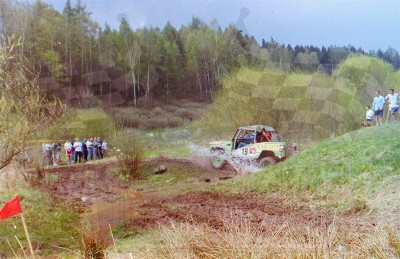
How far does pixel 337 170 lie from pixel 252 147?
0.82 meters

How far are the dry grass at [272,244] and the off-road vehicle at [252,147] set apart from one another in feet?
5.59

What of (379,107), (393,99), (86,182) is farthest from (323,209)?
(86,182)

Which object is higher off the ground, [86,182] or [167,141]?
[167,141]

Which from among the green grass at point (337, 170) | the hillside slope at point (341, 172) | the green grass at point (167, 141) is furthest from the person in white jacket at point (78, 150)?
the hillside slope at point (341, 172)

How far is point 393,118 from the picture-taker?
5074 millimetres

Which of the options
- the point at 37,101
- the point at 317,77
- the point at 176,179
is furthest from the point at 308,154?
the point at 37,101

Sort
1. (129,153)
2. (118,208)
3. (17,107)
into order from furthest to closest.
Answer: (129,153) → (118,208) → (17,107)

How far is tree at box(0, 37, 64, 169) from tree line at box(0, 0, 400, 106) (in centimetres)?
23

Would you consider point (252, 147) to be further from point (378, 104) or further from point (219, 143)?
point (378, 104)

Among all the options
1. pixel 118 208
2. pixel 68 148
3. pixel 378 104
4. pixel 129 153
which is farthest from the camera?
pixel 378 104

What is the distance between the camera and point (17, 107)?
13.4 feet

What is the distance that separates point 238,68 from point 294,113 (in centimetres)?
69

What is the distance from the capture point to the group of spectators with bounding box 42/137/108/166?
4450 millimetres

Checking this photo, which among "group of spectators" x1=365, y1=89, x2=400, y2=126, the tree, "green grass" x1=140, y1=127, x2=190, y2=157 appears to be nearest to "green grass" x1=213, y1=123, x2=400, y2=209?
"group of spectators" x1=365, y1=89, x2=400, y2=126
